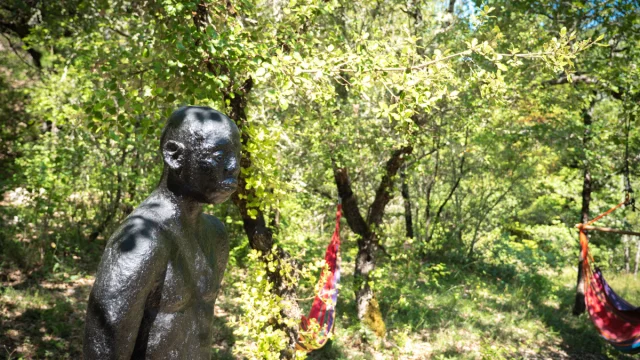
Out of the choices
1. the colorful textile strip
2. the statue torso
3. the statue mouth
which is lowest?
the colorful textile strip

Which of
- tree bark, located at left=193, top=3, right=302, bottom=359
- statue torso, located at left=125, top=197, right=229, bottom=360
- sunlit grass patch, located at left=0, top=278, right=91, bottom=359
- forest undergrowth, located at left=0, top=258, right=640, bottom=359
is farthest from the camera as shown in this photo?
forest undergrowth, located at left=0, top=258, right=640, bottom=359

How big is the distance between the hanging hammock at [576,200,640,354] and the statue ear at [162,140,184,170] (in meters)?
4.94

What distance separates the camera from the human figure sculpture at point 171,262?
1142 mm

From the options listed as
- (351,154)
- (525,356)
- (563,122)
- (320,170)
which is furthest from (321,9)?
(563,122)

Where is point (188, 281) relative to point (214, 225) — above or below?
below

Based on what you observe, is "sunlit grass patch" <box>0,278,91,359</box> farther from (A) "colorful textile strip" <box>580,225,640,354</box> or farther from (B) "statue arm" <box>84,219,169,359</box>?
(A) "colorful textile strip" <box>580,225,640,354</box>

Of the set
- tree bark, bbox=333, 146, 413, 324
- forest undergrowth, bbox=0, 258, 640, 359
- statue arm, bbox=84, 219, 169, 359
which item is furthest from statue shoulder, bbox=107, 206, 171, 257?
tree bark, bbox=333, 146, 413, 324

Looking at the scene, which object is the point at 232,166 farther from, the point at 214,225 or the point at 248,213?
the point at 248,213

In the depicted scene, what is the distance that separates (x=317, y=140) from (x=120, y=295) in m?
3.89

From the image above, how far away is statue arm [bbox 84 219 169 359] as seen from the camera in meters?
1.13

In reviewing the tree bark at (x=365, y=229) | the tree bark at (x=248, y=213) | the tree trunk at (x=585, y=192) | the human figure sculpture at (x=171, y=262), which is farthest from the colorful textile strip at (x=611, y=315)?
the human figure sculpture at (x=171, y=262)

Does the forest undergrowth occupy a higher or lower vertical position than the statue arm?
lower

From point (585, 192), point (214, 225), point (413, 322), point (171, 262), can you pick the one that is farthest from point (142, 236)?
point (585, 192)

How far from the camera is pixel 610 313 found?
5.54 metres
